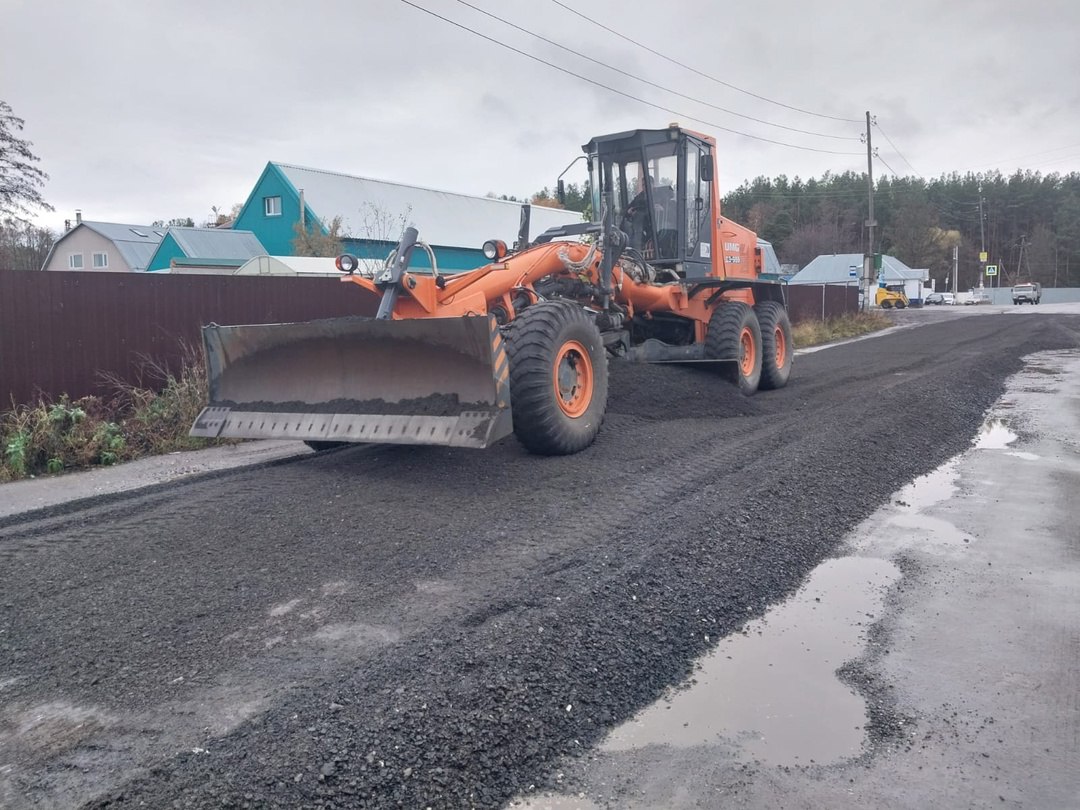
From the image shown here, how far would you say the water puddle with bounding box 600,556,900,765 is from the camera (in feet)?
11.0

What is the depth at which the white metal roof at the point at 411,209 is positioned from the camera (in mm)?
35406

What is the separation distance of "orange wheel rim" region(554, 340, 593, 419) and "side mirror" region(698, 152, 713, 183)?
13.6ft

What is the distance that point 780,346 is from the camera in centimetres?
1298

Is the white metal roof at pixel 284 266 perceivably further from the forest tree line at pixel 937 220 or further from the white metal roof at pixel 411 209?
the forest tree line at pixel 937 220

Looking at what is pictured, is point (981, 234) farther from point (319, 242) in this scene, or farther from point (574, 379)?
point (574, 379)

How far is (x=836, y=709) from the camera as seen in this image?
3.64 metres

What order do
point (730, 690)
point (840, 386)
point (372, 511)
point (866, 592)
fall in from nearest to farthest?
point (730, 690), point (866, 592), point (372, 511), point (840, 386)

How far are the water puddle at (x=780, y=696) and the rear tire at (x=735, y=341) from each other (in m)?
6.20

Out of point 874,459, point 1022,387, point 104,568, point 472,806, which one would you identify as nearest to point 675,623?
point 472,806

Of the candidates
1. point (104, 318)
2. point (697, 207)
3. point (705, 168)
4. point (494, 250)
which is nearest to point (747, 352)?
point (697, 207)

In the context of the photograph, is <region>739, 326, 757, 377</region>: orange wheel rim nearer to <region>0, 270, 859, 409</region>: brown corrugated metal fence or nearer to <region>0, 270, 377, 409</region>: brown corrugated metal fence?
<region>0, 270, 859, 409</region>: brown corrugated metal fence

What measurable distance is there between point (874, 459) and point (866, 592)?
3167 millimetres

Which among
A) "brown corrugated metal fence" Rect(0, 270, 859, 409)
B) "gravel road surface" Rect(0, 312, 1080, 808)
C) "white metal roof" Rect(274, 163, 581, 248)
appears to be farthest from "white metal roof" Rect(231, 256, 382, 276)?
"gravel road surface" Rect(0, 312, 1080, 808)

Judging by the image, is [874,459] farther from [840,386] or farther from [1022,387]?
[1022,387]
